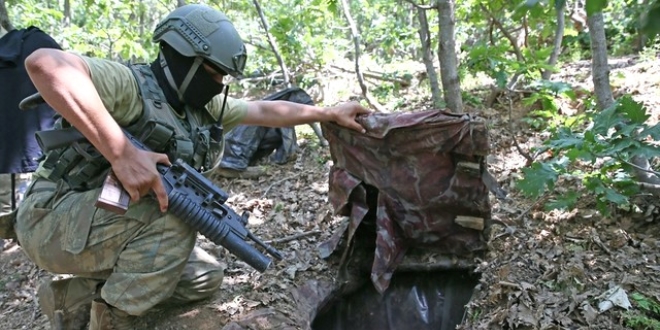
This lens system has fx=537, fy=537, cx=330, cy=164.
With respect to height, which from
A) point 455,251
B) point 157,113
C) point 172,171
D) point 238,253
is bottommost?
point 455,251

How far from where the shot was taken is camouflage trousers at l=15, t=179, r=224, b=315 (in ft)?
9.55

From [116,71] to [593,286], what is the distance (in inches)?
110

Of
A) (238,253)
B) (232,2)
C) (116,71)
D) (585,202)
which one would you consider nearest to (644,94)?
(585,202)

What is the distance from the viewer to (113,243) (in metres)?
2.95

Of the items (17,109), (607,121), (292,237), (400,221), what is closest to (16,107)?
(17,109)

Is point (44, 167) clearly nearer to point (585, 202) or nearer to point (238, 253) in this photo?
point (238, 253)

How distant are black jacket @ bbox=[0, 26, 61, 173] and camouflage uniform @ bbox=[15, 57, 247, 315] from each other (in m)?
1.17

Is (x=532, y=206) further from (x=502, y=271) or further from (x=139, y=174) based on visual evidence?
(x=139, y=174)

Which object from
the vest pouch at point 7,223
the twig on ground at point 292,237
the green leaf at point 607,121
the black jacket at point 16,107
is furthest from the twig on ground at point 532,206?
the black jacket at point 16,107

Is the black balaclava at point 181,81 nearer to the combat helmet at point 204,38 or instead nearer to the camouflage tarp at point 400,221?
the combat helmet at point 204,38

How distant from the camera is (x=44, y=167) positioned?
3035 mm

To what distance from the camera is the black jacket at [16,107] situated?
Result: 3.96 meters

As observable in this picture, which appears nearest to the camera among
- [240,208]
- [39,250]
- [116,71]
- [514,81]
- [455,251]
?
[116,71]

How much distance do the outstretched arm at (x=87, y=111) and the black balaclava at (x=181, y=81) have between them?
0.47 m
